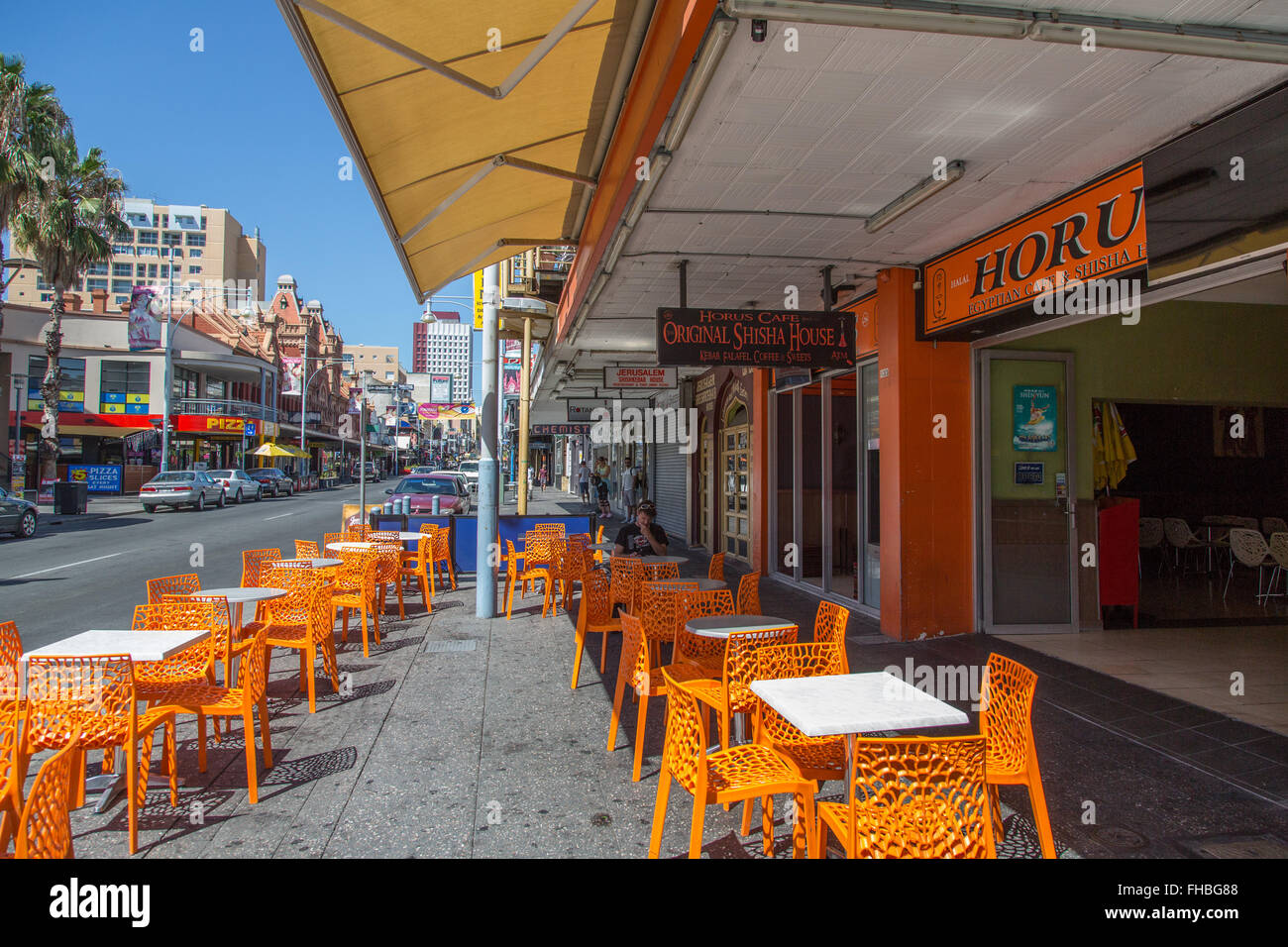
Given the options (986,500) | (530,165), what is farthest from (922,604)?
(530,165)

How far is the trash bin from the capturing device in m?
23.2

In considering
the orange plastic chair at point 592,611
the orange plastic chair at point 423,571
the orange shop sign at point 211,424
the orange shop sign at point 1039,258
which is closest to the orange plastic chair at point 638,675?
the orange plastic chair at point 592,611

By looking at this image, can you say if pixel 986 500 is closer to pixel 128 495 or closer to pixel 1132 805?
pixel 1132 805

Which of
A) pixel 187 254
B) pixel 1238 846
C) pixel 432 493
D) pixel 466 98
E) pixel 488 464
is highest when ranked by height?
pixel 187 254

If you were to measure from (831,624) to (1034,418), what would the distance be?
187 inches

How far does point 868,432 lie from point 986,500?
1.58 m

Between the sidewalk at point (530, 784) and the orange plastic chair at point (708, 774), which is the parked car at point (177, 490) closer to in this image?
the sidewalk at point (530, 784)

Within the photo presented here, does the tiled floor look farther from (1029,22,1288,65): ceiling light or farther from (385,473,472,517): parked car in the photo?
(385,473,472,517): parked car

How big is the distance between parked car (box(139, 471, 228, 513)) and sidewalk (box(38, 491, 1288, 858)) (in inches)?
945

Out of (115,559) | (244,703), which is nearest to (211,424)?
(115,559)

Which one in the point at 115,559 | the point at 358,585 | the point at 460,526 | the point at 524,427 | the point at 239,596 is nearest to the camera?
the point at 239,596

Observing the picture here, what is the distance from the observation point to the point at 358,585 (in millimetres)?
7547

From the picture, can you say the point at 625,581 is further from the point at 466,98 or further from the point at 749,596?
the point at 466,98

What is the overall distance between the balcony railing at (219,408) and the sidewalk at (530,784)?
43.3 meters
